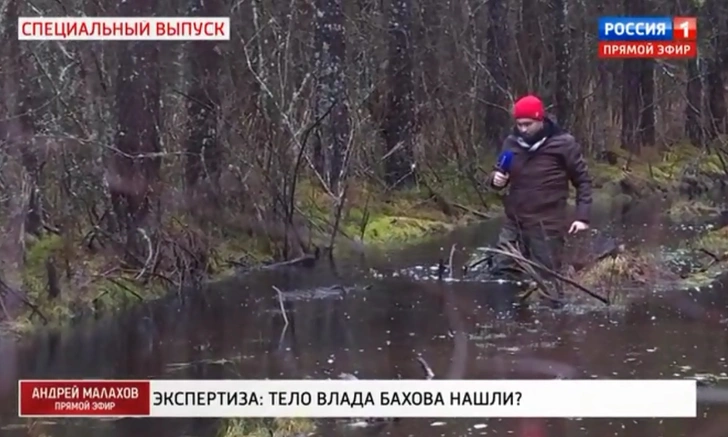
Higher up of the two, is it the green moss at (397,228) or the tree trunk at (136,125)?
the tree trunk at (136,125)

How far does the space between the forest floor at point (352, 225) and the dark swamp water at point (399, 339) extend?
5 cm

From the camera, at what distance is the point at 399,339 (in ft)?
8.30

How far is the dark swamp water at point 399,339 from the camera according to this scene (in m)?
2.49

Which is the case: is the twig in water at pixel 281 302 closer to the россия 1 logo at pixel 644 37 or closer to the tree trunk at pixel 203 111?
the tree trunk at pixel 203 111

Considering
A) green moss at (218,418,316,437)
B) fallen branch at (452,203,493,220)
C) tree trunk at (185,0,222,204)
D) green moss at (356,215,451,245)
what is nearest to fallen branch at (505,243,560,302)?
fallen branch at (452,203,493,220)

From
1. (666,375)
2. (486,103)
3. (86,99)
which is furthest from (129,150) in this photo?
(666,375)

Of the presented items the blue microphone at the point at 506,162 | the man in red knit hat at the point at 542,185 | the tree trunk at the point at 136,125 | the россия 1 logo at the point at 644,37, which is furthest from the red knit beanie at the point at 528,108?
the tree trunk at the point at 136,125

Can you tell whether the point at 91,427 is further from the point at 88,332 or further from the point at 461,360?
the point at 461,360

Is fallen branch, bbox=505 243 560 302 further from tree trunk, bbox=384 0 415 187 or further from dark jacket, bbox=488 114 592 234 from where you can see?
tree trunk, bbox=384 0 415 187

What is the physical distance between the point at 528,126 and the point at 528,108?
56 mm

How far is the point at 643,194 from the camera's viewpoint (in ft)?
8.34

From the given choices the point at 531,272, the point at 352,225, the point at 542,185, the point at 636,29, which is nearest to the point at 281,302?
the point at 352,225

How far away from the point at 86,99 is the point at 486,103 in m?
1.21

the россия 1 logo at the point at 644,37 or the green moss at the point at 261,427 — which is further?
the green moss at the point at 261,427
